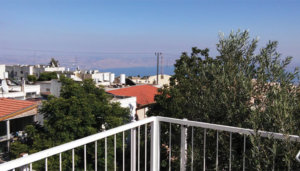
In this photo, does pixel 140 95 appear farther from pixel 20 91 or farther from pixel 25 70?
pixel 25 70

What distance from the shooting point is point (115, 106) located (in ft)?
46.7

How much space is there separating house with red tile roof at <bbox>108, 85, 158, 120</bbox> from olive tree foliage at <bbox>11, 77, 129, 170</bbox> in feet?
19.5

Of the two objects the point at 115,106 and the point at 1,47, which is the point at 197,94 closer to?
the point at 115,106

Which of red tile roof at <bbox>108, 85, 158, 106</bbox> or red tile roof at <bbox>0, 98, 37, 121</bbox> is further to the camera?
red tile roof at <bbox>108, 85, 158, 106</bbox>

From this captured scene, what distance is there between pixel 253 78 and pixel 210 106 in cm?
79

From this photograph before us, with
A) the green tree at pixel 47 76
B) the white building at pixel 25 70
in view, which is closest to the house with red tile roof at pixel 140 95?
the green tree at pixel 47 76

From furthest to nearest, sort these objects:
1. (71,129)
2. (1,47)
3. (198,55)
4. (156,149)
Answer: (1,47), (198,55), (71,129), (156,149)

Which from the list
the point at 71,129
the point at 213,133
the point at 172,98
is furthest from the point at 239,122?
the point at 71,129

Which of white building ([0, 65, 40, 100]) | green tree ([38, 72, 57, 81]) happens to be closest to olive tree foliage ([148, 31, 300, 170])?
white building ([0, 65, 40, 100])

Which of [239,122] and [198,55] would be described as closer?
[239,122]

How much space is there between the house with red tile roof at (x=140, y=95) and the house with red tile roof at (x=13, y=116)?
6.00 metres

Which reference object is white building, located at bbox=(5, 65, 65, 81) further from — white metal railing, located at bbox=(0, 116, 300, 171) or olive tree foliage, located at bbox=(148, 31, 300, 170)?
white metal railing, located at bbox=(0, 116, 300, 171)

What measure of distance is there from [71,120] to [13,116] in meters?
6.56

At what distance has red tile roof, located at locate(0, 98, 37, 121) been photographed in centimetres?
1653
